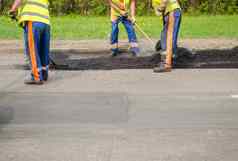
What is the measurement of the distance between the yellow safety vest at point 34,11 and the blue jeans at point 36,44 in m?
0.08

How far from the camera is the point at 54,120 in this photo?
820 centimetres

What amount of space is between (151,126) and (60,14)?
18.1m

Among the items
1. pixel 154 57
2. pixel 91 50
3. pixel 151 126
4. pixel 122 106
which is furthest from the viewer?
pixel 91 50

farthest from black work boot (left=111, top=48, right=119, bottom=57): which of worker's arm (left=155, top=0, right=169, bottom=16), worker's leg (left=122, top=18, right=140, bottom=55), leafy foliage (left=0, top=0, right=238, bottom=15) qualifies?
leafy foliage (left=0, top=0, right=238, bottom=15)

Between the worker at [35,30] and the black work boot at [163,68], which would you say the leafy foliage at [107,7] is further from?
the worker at [35,30]

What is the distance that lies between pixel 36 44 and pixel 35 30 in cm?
23

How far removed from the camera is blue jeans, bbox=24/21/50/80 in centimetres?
1045

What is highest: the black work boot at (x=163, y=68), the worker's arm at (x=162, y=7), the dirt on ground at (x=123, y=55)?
the worker's arm at (x=162, y=7)

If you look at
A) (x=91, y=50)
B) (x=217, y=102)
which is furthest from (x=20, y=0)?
(x=91, y=50)

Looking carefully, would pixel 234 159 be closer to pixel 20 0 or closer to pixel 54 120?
pixel 54 120

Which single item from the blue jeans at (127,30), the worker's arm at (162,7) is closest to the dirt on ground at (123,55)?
the blue jeans at (127,30)

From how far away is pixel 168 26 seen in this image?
38.5 ft

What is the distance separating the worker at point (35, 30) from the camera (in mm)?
10367

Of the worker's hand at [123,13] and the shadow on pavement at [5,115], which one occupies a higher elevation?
the worker's hand at [123,13]
